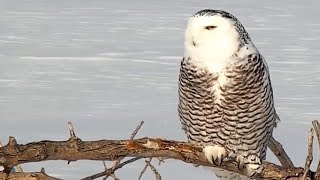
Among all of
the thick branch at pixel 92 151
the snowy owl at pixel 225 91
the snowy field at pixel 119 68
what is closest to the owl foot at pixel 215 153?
the snowy owl at pixel 225 91

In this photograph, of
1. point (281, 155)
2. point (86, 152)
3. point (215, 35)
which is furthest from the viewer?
point (281, 155)

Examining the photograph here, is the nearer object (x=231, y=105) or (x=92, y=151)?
(x=92, y=151)

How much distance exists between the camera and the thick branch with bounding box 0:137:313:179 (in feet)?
9.93

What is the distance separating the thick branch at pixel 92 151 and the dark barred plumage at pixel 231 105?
0.63m

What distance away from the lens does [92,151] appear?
3.09 metres

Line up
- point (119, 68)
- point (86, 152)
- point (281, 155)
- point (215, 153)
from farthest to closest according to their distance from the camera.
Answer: point (119, 68) < point (281, 155) < point (215, 153) < point (86, 152)

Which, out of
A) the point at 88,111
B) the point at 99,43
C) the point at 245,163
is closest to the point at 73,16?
the point at 99,43

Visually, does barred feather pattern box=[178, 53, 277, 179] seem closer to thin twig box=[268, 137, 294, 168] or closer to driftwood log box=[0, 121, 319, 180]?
thin twig box=[268, 137, 294, 168]

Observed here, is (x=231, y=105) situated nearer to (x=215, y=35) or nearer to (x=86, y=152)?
(x=215, y=35)

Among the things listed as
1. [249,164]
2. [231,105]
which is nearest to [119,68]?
[249,164]

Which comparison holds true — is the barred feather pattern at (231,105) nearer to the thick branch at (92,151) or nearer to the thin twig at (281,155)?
the thin twig at (281,155)

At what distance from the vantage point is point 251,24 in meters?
13.4

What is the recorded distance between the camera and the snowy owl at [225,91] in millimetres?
3764

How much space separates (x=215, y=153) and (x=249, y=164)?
251 mm
